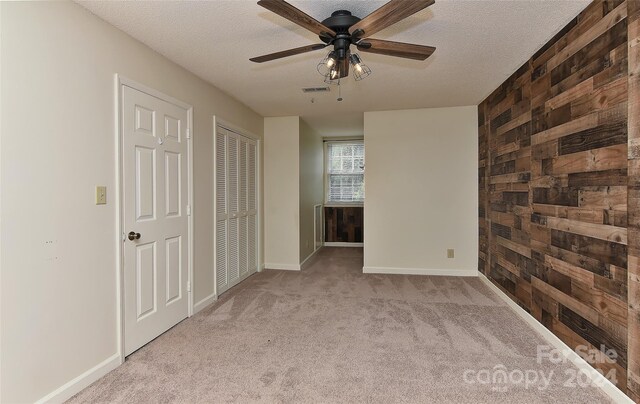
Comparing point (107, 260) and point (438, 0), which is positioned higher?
point (438, 0)

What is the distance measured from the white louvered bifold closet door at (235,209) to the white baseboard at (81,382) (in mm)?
1386

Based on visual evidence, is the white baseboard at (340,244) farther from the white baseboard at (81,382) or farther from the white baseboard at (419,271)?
the white baseboard at (81,382)

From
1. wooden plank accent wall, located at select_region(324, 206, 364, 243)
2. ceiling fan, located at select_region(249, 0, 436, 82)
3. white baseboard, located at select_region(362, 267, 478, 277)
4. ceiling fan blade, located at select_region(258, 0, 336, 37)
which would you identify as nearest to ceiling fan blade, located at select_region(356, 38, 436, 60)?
ceiling fan, located at select_region(249, 0, 436, 82)

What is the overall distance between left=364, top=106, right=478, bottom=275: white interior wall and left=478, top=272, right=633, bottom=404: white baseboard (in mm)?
1253

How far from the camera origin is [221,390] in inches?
72.9

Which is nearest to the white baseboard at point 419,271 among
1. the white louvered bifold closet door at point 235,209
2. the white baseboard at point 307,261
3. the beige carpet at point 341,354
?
the beige carpet at point 341,354

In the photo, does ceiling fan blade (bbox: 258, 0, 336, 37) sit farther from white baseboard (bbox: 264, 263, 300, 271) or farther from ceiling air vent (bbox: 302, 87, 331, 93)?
white baseboard (bbox: 264, 263, 300, 271)

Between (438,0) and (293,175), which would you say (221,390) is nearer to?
(438,0)

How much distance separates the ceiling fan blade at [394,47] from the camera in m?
1.86

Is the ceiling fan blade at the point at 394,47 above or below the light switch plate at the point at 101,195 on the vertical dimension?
above

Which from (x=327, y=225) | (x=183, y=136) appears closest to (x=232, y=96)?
(x=183, y=136)

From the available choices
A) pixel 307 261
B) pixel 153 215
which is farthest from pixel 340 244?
pixel 153 215

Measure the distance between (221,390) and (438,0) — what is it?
8.90ft

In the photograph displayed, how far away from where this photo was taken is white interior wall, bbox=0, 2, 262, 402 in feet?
5.04
